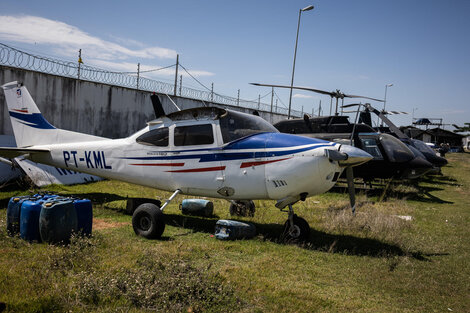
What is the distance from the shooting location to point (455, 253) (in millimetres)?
6879

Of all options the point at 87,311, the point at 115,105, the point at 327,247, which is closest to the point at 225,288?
the point at 87,311

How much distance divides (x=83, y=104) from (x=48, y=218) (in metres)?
10.7

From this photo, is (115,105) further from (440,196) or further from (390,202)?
(440,196)

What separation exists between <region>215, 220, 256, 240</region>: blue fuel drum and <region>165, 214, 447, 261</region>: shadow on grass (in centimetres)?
40

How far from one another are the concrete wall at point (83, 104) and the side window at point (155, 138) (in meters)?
7.64

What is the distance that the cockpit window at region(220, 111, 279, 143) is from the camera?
706cm

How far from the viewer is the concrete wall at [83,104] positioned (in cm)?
1329

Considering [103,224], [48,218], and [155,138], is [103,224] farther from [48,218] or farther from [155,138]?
[155,138]

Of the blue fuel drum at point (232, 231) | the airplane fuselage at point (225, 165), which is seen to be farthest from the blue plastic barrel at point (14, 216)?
the blue fuel drum at point (232, 231)

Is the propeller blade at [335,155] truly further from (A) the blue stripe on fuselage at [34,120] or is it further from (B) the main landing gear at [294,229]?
(A) the blue stripe on fuselage at [34,120]

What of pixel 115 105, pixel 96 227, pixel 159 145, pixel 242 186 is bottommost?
pixel 96 227

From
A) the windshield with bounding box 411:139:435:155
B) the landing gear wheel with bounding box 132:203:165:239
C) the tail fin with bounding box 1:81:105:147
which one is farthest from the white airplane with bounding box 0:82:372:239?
the windshield with bounding box 411:139:435:155

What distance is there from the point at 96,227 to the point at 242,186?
10.4 feet

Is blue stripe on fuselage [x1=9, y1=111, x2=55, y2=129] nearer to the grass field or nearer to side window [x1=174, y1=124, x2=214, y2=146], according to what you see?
the grass field
